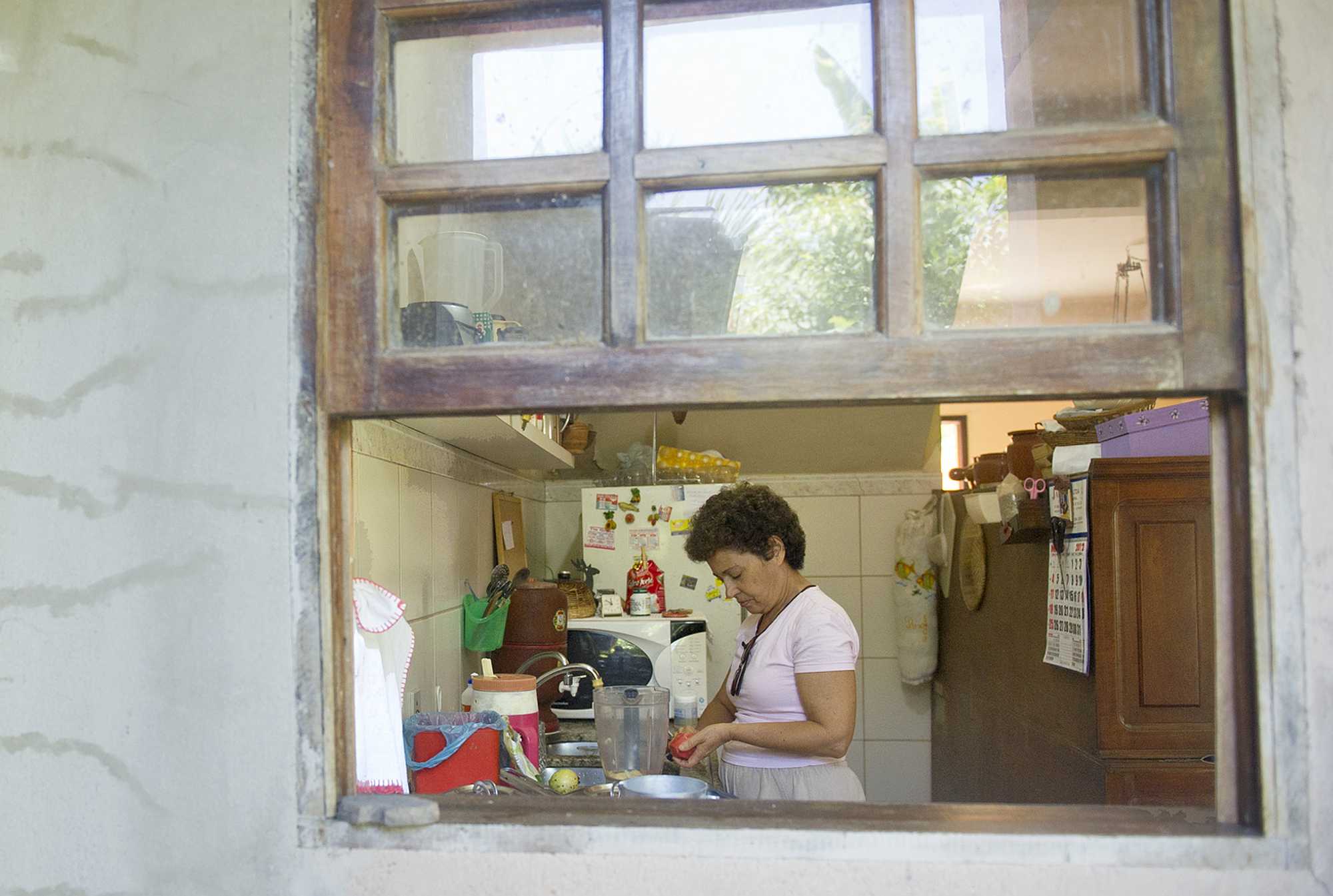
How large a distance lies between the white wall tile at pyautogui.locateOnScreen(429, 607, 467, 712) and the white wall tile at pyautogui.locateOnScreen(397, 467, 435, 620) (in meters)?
0.13

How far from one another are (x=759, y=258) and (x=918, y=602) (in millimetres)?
3720

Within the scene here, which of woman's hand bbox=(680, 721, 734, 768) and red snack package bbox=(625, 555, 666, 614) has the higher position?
red snack package bbox=(625, 555, 666, 614)

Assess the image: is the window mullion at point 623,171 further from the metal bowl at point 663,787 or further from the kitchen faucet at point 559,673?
the kitchen faucet at point 559,673

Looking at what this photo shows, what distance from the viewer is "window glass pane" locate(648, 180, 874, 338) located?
3.98 feet

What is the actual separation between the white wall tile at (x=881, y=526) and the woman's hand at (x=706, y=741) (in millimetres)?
2546

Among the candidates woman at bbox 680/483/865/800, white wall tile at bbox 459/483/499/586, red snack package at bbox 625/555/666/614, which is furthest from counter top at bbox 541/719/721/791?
red snack package at bbox 625/555/666/614

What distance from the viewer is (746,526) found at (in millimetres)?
2566

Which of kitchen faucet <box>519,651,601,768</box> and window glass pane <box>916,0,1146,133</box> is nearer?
window glass pane <box>916,0,1146,133</box>

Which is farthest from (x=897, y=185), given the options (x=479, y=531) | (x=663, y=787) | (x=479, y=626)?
(x=479, y=531)

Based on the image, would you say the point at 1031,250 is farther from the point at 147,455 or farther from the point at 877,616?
the point at 877,616

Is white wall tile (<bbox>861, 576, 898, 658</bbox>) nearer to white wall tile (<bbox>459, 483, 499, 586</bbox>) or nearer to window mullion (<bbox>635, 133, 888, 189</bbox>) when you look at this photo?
white wall tile (<bbox>459, 483, 499, 586</bbox>)

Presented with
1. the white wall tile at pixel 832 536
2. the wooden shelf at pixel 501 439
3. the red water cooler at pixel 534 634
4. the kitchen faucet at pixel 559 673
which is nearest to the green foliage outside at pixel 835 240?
the wooden shelf at pixel 501 439

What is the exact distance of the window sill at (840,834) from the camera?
1.13 metres

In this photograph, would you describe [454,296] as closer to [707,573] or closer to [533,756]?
[533,756]
